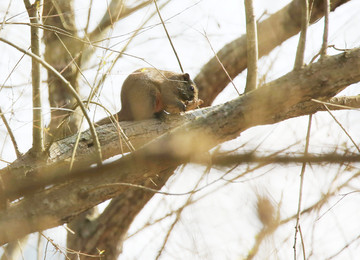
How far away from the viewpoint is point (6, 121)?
367cm

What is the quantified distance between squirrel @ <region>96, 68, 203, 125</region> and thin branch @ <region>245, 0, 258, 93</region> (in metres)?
1.54

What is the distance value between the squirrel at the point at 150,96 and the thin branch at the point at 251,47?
1.54 m

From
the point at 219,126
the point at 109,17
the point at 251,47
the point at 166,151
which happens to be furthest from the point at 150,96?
the point at 166,151

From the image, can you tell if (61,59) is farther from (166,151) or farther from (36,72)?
(166,151)

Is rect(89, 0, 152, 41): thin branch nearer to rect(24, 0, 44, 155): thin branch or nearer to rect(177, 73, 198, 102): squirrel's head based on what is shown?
rect(177, 73, 198, 102): squirrel's head

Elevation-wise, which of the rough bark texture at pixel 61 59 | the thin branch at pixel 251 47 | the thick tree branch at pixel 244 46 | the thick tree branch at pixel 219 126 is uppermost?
the rough bark texture at pixel 61 59

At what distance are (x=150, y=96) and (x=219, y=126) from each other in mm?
2665

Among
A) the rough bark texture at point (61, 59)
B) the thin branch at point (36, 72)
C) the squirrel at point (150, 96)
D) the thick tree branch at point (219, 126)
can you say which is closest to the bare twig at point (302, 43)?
the thick tree branch at point (219, 126)

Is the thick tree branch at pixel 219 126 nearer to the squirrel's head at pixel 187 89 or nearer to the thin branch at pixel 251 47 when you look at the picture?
the thin branch at pixel 251 47

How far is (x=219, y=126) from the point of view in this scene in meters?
3.26

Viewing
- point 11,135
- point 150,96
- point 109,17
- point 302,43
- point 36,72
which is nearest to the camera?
point 302,43

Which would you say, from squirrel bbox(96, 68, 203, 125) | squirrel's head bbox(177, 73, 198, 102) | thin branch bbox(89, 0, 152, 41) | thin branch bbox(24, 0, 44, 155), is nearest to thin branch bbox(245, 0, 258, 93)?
squirrel bbox(96, 68, 203, 125)

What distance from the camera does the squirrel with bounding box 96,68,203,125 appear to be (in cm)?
558

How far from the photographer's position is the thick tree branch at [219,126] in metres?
3.10
